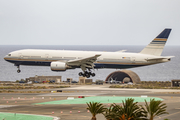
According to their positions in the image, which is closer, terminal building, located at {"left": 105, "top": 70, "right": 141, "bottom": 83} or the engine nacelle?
the engine nacelle

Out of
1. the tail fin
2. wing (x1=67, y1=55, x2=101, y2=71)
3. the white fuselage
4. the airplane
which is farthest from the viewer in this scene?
the tail fin

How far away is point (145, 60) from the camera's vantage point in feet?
231

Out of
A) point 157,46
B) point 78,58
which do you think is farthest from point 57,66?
point 157,46

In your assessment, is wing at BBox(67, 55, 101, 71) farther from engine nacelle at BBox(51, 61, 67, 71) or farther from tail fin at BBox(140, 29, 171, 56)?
tail fin at BBox(140, 29, 171, 56)

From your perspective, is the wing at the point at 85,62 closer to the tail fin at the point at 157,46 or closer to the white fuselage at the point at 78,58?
the white fuselage at the point at 78,58

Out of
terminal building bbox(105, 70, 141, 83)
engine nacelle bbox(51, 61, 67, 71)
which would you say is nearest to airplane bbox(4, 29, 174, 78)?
engine nacelle bbox(51, 61, 67, 71)

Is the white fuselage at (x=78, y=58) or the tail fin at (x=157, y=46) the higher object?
the tail fin at (x=157, y=46)

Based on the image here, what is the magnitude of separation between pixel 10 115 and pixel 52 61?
31.4 metres

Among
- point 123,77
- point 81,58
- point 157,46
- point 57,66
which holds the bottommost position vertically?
point 123,77

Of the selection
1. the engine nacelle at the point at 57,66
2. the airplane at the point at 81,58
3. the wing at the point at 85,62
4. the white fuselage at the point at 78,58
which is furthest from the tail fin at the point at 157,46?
the engine nacelle at the point at 57,66

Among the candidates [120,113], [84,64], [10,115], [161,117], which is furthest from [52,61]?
[120,113]

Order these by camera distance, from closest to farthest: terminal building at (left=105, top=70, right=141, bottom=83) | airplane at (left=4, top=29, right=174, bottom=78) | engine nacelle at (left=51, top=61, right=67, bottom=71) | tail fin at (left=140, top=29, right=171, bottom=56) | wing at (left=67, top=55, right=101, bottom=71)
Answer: engine nacelle at (left=51, top=61, right=67, bottom=71) → wing at (left=67, top=55, right=101, bottom=71) → airplane at (left=4, top=29, right=174, bottom=78) → tail fin at (left=140, top=29, right=171, bottom=56) → terminal building at (left=105, top=70, right=141, bottom=83)

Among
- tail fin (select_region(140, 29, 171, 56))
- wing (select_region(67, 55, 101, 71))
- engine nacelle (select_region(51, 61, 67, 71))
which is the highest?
tail fin (select_region(140, 29, 171, 56))

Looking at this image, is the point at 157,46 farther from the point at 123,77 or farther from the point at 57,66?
the point at 123,77
